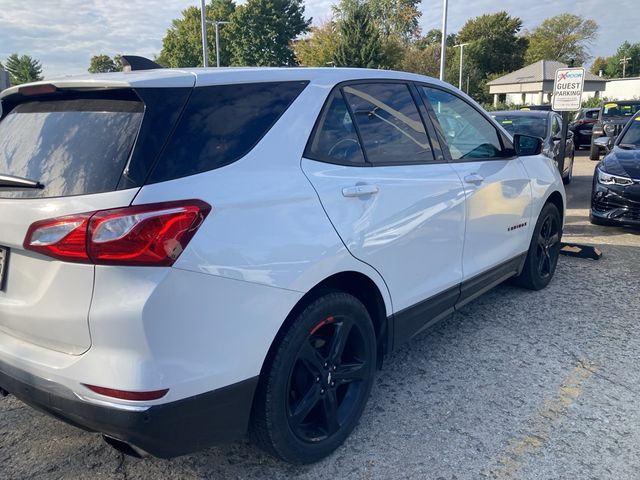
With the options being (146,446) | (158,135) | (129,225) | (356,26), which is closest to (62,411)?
(146,446)

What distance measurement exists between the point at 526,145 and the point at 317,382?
9.65ft

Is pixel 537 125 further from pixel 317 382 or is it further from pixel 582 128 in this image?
pixel 582 128

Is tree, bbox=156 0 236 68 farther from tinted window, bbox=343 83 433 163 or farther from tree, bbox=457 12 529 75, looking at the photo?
tinted window, bbox=343 83 433 163

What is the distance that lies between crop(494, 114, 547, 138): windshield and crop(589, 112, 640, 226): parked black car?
2433mm

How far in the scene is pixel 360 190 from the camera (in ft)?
8.16

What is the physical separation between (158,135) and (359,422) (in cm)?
183

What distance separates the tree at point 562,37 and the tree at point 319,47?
3161 centimetres

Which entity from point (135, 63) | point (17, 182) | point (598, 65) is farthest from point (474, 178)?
point (598, 65)

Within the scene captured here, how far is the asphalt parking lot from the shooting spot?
248 cm

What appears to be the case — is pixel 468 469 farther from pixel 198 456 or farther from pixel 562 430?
pixel 198 456

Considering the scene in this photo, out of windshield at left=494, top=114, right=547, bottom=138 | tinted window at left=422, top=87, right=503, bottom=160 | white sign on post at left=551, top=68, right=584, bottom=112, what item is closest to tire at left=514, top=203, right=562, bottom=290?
tinted window at left=422, top=87, right=503, bottom=160

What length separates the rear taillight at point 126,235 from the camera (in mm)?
1766

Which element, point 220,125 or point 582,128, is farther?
point 582,128

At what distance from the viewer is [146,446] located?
190 cm
